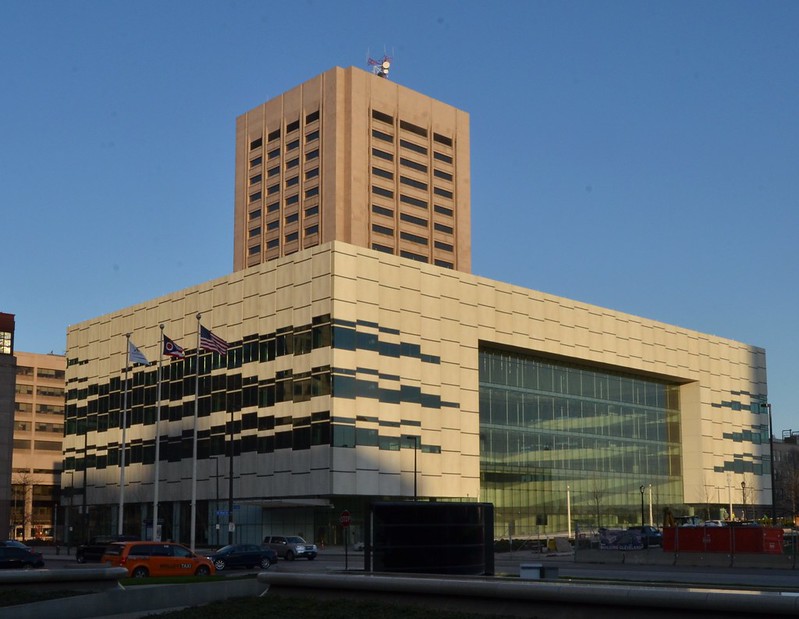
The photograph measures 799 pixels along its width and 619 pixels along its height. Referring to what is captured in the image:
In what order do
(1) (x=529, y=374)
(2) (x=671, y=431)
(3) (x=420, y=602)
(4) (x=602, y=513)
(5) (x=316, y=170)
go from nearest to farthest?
(3) (x=420, y=602) < (1) (x=529, y=374) < (4) (x=602, y=513) < (2) (x=671, y=431) < (5) (x=316, y=170)

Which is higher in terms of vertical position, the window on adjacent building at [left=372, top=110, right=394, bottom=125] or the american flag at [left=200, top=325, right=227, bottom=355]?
the window on adjacent building at [left=372, top=110, right=394, bottom=125]

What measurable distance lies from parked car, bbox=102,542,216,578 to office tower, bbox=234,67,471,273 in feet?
354

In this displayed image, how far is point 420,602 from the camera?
2338cm

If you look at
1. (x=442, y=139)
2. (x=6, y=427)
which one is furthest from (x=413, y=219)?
(x=6, y=427)

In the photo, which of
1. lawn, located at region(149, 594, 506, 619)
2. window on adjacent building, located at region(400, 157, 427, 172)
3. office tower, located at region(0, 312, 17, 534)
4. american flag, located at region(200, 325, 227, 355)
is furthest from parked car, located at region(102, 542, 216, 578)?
window on adjacent building, located at region(400, 157, 427, 172)

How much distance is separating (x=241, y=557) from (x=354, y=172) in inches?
3916

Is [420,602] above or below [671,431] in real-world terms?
below

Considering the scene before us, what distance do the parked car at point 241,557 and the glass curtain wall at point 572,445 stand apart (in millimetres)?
48296

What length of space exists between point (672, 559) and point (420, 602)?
38966 millimetres

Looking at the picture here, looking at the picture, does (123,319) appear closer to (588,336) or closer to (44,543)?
(44,543)

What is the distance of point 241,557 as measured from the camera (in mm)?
59906

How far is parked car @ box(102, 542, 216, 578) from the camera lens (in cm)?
4506

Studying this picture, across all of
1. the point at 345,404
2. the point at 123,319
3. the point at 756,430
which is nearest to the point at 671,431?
the point at 756,430

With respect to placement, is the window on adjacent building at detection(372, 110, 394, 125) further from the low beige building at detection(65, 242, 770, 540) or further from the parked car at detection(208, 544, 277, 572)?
the parked car at detection(208, 544, 277, 572)
